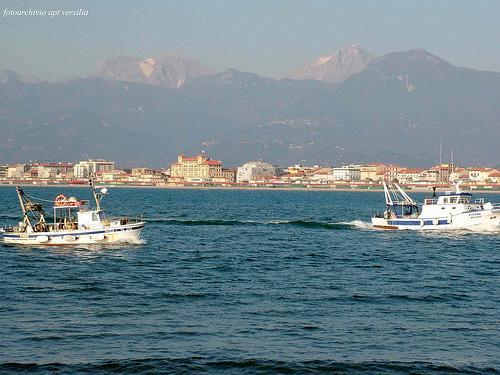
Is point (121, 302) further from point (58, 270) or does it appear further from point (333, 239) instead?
point (333, 239)

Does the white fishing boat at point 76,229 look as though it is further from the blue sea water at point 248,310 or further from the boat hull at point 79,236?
the blue sea water at point 248,310

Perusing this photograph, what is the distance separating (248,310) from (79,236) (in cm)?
3216

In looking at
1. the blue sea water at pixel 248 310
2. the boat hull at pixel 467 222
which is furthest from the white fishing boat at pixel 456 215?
the blue sea water at pixel 248 310

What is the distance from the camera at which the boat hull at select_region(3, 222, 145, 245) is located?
6900 cm

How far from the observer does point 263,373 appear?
2981 cm

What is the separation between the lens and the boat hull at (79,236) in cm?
6900

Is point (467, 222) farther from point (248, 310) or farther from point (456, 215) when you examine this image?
point (248, 310)

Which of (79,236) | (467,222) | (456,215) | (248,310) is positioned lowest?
(248,310)

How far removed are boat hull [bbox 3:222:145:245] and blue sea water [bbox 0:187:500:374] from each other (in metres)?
1.27

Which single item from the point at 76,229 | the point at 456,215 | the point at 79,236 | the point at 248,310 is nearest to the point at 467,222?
the point at 456,215

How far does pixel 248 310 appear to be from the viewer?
132ft

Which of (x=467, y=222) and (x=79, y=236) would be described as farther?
(x=467, y=222)

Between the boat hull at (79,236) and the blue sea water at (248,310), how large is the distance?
50.1 inches

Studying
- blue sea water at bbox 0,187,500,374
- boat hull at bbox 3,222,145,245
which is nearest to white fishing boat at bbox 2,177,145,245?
boat hull at bbox 3,222,145,245
